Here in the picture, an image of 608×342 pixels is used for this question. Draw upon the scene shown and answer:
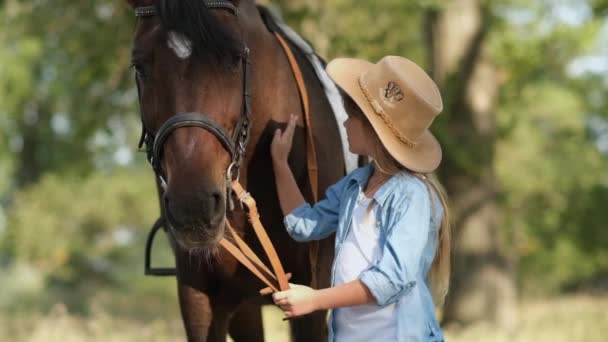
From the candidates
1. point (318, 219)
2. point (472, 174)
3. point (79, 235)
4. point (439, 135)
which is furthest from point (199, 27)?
point (79, 235)

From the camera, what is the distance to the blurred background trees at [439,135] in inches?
473

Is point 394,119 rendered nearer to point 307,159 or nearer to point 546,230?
point 307,159

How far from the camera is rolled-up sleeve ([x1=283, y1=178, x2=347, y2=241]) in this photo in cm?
328

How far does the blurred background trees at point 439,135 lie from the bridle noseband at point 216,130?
6.74m

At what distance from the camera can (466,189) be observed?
1248 centimetres

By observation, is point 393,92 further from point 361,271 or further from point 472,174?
point 472,174

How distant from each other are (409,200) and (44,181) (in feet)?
73.5

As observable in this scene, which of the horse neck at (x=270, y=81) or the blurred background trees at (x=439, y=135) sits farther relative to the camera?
the blurred background trees at (x=439, y=135)

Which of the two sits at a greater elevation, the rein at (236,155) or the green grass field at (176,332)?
the rein at (236,155)

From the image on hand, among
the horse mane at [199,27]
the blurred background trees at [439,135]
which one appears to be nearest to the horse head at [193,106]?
the horse mane at [199,27]

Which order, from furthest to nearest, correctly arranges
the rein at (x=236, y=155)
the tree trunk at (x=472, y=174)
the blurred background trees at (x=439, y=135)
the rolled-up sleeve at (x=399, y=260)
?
1. the tree trunk at (x=472, y=174)
2. the blurred background trees at (x=439, y=135)
3. the rein at (x=236, y=155)
4. the rolled-up sleeve at (x=399, y=260)

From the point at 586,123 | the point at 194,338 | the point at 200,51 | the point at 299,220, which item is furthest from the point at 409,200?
the point at 586,123

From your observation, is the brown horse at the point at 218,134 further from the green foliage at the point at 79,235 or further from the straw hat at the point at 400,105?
the green foliage at the point at 79,235

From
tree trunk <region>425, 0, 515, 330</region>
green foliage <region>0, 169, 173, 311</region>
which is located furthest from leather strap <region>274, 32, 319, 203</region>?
green foliage <region>0, 169, 173, 311</region>
